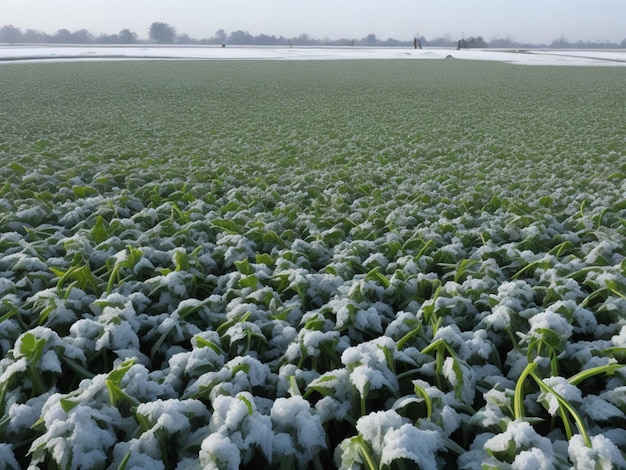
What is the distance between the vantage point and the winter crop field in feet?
6.82

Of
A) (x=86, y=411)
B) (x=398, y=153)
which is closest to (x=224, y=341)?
(x=86, y=411)

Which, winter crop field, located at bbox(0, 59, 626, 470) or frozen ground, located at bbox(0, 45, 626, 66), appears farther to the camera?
frozen ground, located at bbox(0, 45, 626, 66)

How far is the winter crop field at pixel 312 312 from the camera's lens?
2078mm

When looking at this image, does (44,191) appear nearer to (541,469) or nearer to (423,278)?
(423,278)

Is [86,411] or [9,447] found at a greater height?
[86,411]

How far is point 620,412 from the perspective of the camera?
2191 millimetres

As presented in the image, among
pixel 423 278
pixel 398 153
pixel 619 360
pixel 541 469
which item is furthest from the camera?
pixel 398 153

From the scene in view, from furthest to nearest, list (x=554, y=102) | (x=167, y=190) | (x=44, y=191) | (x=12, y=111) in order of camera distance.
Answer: (x=554, y=102) → (x=12, y=111) → (x=167, y=190) → (x=44, y=191)

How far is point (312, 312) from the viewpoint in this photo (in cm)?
312

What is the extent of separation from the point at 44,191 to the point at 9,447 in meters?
3.96

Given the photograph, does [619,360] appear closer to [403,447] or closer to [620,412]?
[620,412]

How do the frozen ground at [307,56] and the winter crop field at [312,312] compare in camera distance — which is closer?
the winter crop field at [312,312]

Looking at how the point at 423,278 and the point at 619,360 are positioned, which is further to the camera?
the point at 423,278

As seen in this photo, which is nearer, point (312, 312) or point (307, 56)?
point (312, 312)
